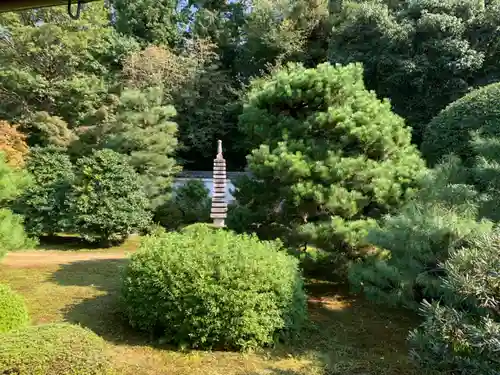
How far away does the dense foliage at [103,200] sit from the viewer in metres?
8.43

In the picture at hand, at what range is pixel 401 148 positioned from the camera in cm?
512

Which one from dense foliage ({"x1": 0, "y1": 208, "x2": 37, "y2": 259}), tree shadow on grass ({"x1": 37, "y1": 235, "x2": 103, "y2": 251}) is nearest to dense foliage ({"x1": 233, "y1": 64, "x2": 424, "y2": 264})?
dense foliage ({"x1": 0, "y1": 208, "x2": 37, "y2": 259})

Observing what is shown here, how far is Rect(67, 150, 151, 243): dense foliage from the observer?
8.43 m

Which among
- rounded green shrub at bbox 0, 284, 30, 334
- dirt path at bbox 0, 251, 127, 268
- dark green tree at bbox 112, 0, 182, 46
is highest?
dark green tree at bbox 112, 0, 182, 46

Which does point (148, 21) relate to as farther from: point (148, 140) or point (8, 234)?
point (8, 234)

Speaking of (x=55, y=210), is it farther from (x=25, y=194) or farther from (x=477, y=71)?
(x=477, y=71)

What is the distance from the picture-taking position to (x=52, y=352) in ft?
8.63

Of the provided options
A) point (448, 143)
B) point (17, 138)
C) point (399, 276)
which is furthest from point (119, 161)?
point (399, 276)

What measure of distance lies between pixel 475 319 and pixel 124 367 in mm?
2369

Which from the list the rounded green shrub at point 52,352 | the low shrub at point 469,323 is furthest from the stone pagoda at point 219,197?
the low shrub at point 469,323

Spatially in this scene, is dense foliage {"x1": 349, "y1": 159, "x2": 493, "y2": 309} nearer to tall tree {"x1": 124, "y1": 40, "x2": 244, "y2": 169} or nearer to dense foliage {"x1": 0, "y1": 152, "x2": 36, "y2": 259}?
dense foliage {"x1": 0, "y1": 152, "x2": 36, "y2": 259}

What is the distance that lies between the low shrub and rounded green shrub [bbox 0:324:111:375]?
1.87m

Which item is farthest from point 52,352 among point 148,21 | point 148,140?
point 148,21

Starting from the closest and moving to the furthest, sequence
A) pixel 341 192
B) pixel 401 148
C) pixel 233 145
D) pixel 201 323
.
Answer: pixel 201 323
pixel 341 192
pixel 401 148
pixel 233 145
